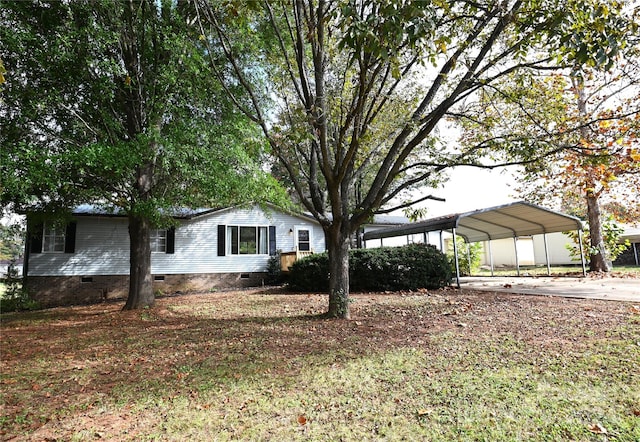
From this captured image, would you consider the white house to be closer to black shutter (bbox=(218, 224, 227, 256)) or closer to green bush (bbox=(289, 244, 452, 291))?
black shutter (bbox=(218, 224, 227, 256))

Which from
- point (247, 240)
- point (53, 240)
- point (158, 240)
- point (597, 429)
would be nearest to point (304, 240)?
point (247, 240)

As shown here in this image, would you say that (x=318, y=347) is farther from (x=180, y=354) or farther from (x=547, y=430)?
(x=547, y=430)

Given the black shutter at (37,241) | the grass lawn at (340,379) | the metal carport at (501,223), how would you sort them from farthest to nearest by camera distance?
the black shutter at (37,241)
the metal carport at (501,223)
the grass lawn at (340,379)

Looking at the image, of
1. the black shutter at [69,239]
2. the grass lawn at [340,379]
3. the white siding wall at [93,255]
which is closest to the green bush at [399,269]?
the grass lawn at [340,379]

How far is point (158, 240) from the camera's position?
15195 mm

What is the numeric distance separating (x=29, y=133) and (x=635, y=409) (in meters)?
11.1

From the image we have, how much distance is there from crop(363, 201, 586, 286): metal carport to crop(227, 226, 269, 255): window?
551 centimetres

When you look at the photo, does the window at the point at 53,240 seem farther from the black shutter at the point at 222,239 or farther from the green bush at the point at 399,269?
the green bush at the point at 399,269

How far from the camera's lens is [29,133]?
26.8ft

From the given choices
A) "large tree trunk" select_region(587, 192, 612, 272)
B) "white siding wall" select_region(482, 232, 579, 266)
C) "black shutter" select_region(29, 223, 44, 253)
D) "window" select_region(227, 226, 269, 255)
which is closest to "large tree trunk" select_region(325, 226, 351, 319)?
"window" select_region(227, 226, 269, 255)

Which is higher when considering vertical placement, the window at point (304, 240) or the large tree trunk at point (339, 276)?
the window at point (304, 240)

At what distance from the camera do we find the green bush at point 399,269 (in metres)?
11.4

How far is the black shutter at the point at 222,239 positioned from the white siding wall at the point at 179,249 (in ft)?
0.46

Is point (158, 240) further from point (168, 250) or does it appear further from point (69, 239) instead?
point (69, 239)
